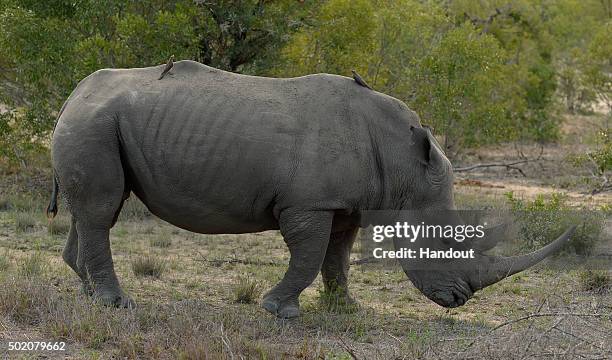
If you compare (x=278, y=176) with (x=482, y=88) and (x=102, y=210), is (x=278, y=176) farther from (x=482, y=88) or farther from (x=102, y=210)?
(x=482, y=88)

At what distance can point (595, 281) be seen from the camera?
857 centimetres

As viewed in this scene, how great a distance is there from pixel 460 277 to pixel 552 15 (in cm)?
2350

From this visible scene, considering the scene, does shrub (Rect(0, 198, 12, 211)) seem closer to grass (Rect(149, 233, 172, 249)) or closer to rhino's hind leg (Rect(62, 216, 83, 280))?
grass (Rect(149, 233, 172, 249))

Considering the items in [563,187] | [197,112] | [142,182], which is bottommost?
[563,187]

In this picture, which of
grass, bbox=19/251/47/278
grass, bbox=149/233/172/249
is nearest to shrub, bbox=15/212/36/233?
grass, bbox=149/233/172/249

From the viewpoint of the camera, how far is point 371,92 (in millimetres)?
7191

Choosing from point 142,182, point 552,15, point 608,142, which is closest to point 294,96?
point 142,182

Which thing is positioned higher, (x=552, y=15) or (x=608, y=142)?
(x=552, y=15)

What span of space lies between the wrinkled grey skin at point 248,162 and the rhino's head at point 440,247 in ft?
0.03

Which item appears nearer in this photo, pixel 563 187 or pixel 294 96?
pixel 294 96

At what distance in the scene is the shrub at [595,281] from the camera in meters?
8.53

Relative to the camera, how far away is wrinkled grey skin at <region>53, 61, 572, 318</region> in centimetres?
670
